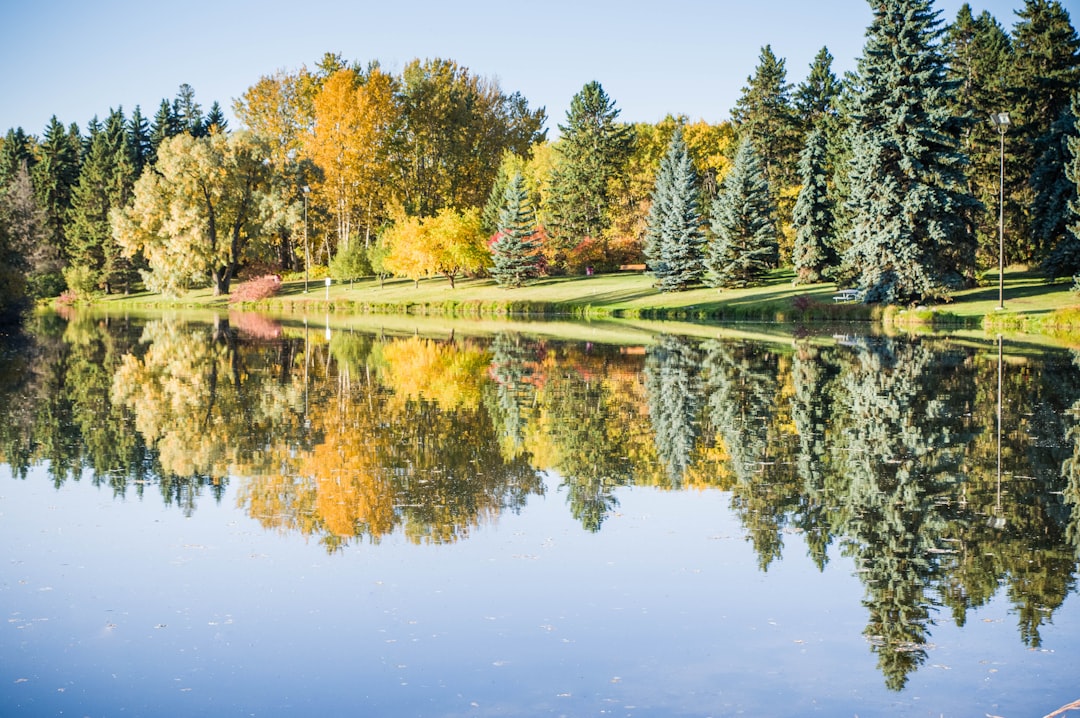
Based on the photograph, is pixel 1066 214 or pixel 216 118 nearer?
pixel 1066 214

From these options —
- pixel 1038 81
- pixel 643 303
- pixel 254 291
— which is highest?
pixel 1038 81

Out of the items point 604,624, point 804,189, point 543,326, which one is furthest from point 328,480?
point 804,189

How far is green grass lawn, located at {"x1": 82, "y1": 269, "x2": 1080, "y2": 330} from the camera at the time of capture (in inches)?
1729

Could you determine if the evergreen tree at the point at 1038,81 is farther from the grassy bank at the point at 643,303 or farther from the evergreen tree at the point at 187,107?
the evergreen tree at the point at 187,107

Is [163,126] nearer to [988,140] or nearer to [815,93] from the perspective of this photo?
[815,93]

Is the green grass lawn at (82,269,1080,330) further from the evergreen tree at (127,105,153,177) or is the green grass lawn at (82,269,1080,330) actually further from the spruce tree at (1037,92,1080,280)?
the evergreen tree at (127,105,153,177)

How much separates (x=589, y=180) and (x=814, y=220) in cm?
2263

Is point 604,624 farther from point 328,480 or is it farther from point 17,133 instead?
point 17,133

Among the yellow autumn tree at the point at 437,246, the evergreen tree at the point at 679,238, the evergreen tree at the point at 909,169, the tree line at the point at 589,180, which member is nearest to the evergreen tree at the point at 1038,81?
the tree line at the point at 589,180

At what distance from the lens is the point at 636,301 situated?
2299 inches

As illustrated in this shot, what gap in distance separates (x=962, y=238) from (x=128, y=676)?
45.5 metres

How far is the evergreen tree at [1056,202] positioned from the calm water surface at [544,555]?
30692 mm

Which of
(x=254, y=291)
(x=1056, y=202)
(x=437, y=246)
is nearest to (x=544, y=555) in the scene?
(x=1056, y=202)

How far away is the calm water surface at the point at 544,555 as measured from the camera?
→ 648 centimetres
